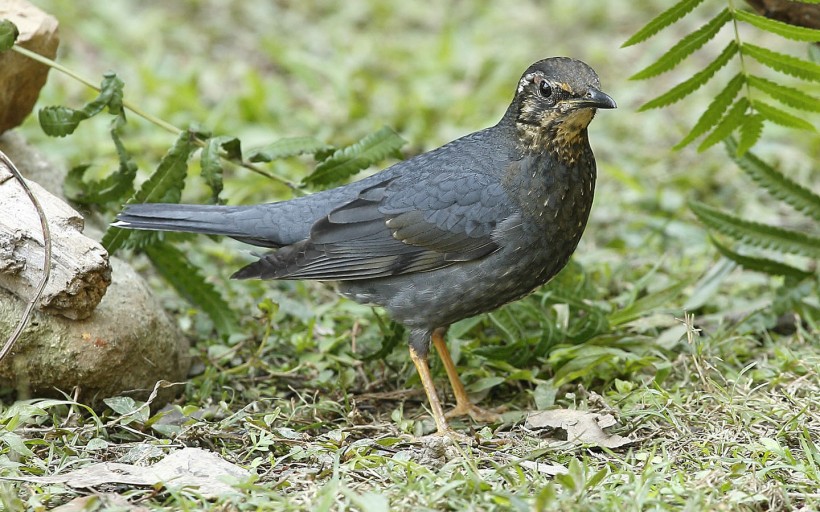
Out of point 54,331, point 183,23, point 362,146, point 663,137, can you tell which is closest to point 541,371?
point 362,146

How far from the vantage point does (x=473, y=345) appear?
559 cm

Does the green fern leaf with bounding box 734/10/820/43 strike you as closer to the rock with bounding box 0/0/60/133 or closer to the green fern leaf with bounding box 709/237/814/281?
the green fern leaf with bounding box 709/237/814/281

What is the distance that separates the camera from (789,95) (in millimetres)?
5008

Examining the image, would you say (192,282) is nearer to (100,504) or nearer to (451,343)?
(451,343)

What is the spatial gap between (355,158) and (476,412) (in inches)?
61.8

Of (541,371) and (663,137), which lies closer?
(541,371)

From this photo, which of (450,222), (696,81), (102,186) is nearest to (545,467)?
(450,222)

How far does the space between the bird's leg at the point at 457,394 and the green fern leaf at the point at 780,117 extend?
6.80 ft

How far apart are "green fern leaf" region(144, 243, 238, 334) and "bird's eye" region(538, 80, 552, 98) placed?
2144mm

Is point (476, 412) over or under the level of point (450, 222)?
under

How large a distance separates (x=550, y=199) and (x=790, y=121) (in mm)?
1391

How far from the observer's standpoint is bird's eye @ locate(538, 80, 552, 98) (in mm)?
4770

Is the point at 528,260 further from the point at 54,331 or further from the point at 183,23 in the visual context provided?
the point at 183,23

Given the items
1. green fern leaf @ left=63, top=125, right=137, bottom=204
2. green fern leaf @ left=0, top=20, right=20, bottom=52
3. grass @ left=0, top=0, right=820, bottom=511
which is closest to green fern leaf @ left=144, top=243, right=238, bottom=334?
grass @ left=0, top=0, right=820, bottom=511
